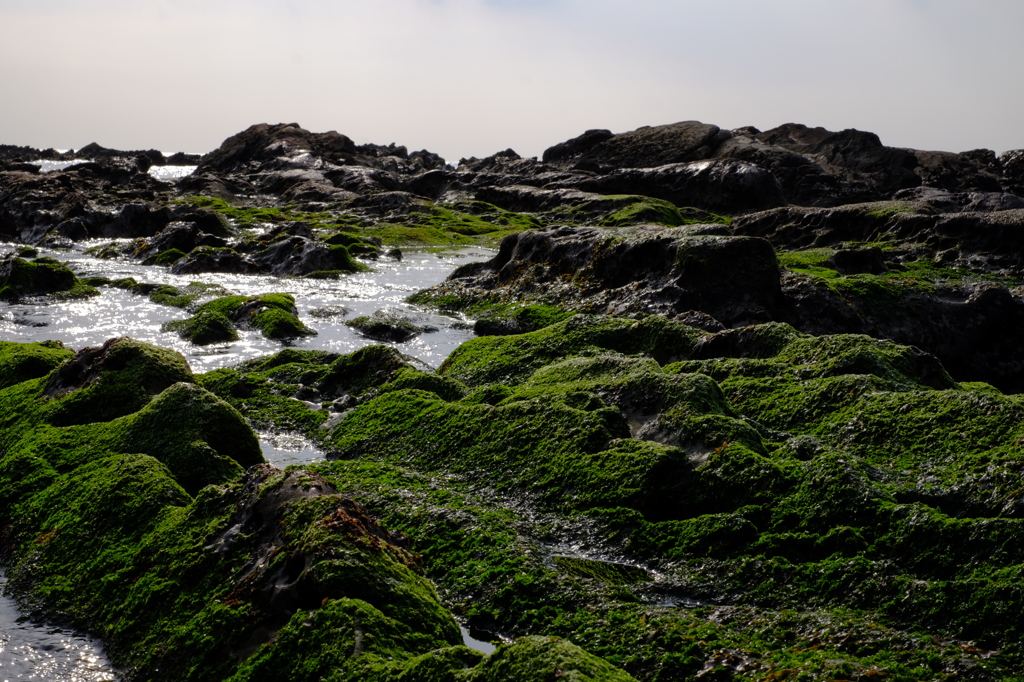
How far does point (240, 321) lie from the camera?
101ft

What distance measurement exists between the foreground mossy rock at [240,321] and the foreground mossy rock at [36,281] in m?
7.82

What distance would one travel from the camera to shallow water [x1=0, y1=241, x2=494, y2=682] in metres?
8.62

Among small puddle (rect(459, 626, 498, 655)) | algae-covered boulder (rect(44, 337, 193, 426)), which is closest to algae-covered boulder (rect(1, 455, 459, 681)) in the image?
small puddle (rect(459, 626, 498, 655))

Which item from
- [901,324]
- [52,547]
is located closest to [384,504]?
[52,547]

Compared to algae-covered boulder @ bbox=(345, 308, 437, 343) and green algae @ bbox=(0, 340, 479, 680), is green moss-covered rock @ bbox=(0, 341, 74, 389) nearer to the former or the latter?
green algae @ bbox=(0, 340, 479, 680)

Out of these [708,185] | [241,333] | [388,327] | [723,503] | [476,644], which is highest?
[708,185]

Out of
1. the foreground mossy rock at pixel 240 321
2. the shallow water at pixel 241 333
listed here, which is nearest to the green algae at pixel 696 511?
the shallow water at pixel 241 333

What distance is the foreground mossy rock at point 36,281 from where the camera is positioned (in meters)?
34.7

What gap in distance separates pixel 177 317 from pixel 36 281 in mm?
9097

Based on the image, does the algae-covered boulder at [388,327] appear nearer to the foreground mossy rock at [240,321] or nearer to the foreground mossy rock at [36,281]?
the foreground mossy rock at [240,321]

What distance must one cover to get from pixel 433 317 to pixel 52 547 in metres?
22.7

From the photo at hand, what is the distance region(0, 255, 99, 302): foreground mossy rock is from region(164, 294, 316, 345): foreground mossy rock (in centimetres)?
782

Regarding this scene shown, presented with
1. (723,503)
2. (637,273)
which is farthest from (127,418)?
(637,273)

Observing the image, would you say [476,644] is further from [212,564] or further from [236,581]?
[212,564]
